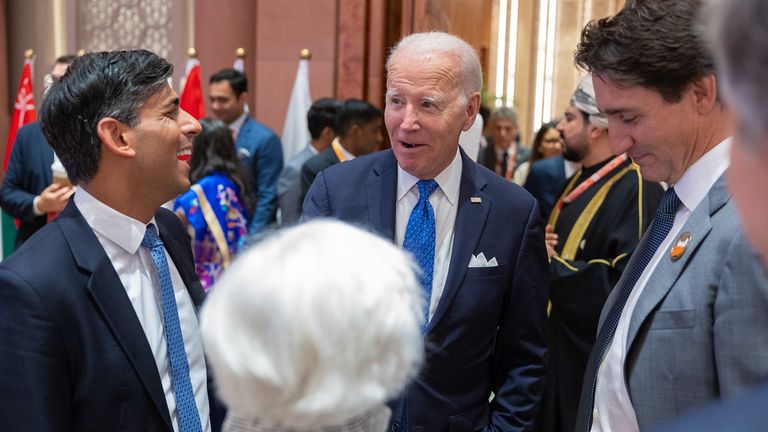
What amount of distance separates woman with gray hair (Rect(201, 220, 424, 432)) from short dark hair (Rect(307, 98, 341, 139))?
4674mm

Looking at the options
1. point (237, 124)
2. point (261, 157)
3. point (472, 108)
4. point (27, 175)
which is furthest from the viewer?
point (237, 124)

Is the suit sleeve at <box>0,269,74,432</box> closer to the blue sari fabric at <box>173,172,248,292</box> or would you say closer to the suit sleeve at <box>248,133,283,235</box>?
the blue sari fabric at <box>173,172,248,292</box>

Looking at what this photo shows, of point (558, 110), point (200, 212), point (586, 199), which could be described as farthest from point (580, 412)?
point (558, 110)

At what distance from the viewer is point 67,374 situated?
1.78 m

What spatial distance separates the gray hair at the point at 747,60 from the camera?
0.75 metres

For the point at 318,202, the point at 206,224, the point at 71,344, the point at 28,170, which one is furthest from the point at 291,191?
the point at 71,344

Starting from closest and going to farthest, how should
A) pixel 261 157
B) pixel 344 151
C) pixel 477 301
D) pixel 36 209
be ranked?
1. pixel 477 301
2. pixel 36 209
3. pixel 344 151
4. pixel 261 157

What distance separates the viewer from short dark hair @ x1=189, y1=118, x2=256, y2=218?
4.68 m

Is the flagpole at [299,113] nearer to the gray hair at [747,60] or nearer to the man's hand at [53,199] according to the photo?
the man's hand at [53,199]

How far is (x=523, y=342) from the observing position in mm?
2406

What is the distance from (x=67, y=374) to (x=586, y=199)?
2601 mm

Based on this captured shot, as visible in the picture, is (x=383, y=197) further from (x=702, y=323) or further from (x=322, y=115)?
(x=322, y=115)

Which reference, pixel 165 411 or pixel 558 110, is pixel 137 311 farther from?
pixel 558 110

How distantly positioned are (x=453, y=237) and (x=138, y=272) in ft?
2.78
